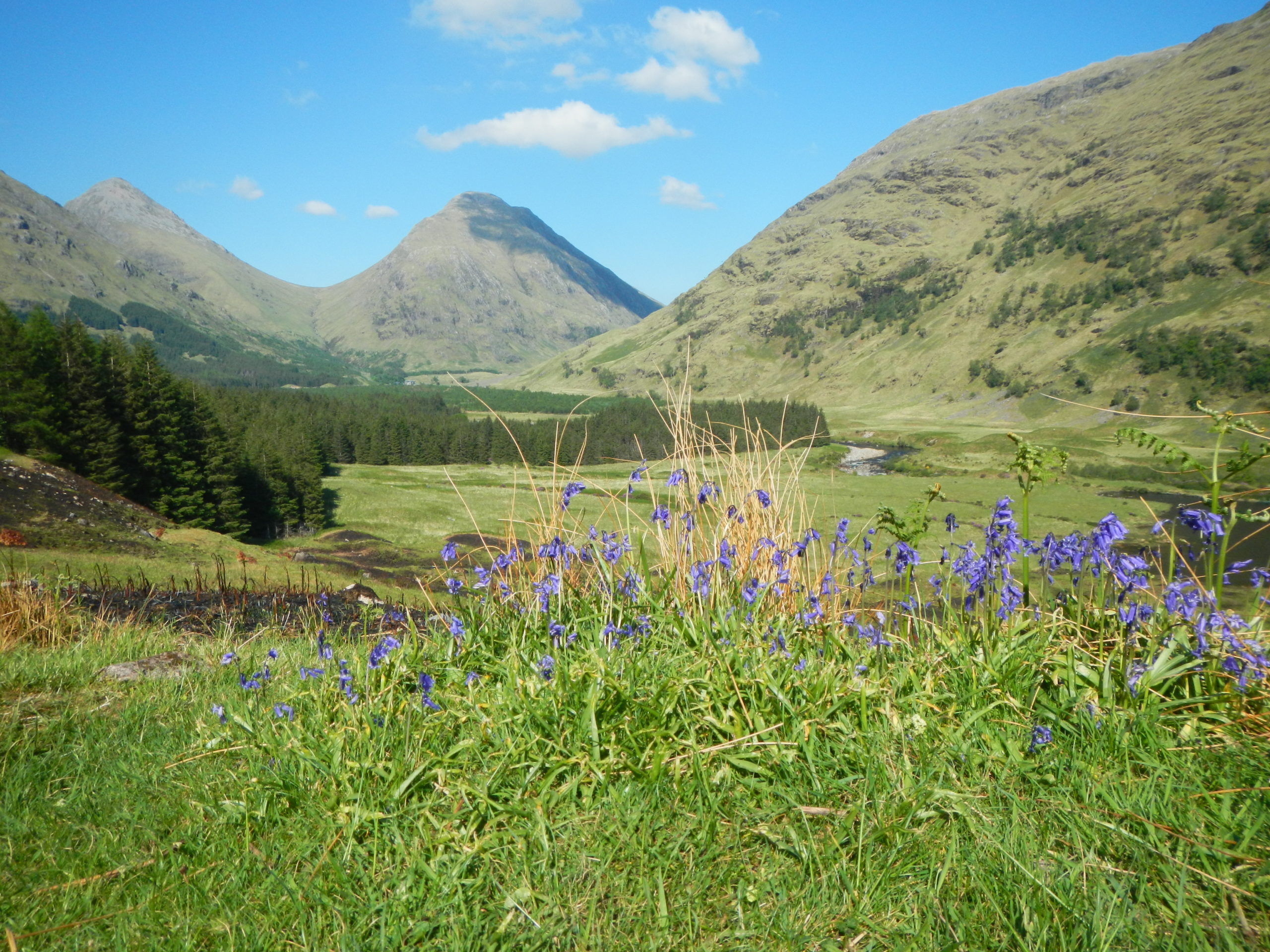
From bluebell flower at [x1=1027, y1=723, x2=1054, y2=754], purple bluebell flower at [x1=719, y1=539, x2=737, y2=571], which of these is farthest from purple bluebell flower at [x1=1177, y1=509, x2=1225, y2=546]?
purple bluebell flower at [x1=719, y1=539, x2=737, y2=571]

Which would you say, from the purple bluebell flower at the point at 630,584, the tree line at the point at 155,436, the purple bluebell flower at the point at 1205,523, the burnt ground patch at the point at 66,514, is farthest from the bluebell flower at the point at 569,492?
the tree line at the point at 155,436

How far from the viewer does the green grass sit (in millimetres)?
2289

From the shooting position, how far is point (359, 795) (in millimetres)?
2797

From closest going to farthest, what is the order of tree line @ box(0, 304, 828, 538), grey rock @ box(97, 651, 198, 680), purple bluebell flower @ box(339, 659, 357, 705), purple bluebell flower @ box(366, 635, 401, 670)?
1. purple bluebell flower @ box(339, 659, 357, 705)
2. purple bluebell flower @ box(366, 635, 401, 670)
3. grey rock @ box(97, 651, 198, 680)
4. tree line @ box(0, 304, 828, 538)

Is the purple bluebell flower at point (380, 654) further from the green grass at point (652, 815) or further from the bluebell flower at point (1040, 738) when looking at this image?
the bluebell flower at point (1040, 738)

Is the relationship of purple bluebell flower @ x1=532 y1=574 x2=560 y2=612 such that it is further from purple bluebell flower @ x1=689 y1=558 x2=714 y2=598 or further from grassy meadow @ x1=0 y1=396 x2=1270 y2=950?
purple bluebell flower @ x1=689 y1=558 x2=714 y2=598

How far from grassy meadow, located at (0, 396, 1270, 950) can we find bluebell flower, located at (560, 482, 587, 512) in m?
0.04

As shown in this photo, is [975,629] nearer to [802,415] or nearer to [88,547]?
[88,547]

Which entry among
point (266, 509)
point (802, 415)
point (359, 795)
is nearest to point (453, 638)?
point (359, 795)

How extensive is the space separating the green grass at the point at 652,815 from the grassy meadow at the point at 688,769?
0.01 metres

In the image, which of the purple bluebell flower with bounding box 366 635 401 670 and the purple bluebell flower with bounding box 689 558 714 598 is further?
the purple bluebell flower with bounding box 689 558 714 598

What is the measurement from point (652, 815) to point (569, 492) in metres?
2.39

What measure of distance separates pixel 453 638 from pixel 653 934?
2.25 metres

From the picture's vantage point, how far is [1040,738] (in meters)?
3.09
